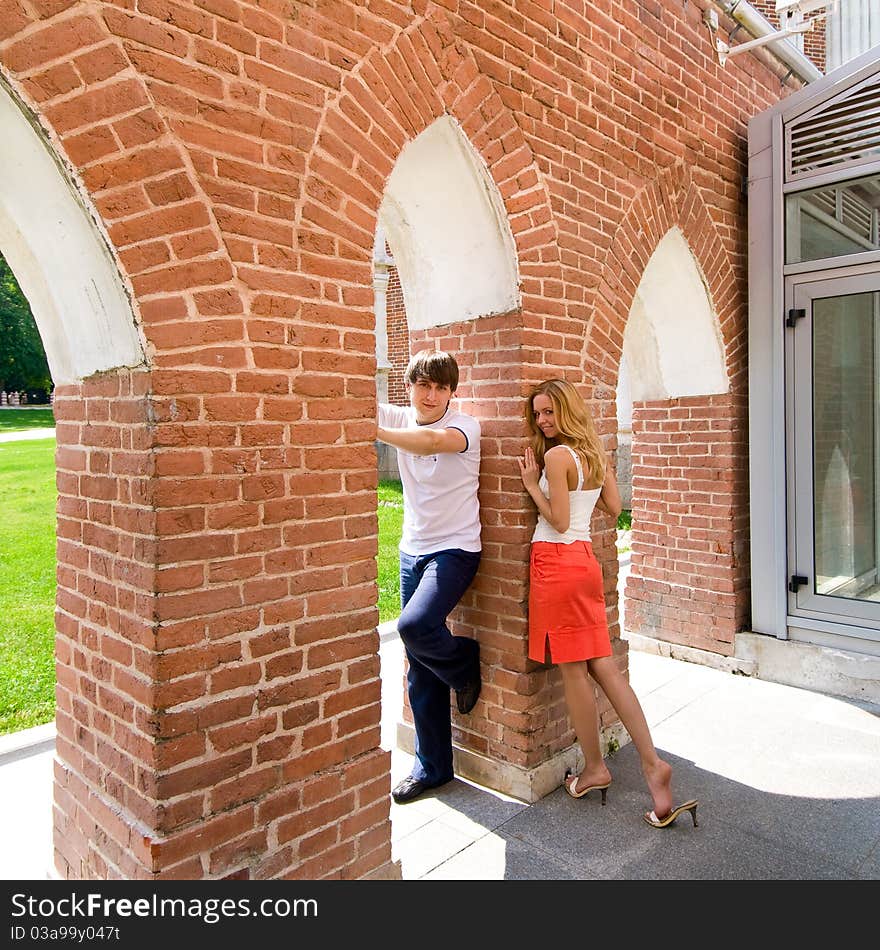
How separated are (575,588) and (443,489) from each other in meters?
0.76

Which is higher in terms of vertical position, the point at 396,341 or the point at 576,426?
the point at 396,341

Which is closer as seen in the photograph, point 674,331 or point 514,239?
point 514,239

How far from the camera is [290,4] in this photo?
8.14ft

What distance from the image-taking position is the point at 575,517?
340 centimetres

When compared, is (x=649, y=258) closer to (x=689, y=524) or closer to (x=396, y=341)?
(x=689, y=524)

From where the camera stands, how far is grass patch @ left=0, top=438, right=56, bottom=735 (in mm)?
4739

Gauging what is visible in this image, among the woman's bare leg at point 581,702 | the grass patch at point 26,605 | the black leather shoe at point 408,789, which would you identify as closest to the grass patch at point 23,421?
the grass patch at point 26,605

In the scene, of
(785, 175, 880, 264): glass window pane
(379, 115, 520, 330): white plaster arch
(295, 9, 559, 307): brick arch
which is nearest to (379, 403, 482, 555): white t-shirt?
(379, 115, 520, 330): white plaster arch

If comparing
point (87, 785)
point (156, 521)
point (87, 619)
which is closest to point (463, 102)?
point (156, 521)

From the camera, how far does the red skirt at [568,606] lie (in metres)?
3.31

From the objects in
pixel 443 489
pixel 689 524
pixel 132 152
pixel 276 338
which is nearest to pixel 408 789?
pixel 443 489

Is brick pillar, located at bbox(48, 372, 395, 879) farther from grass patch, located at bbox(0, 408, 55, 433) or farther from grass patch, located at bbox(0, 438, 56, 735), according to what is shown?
grass patch, located at bbox(0, 408, 55, 433)

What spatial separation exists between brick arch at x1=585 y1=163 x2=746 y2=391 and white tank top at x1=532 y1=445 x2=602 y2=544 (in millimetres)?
856
